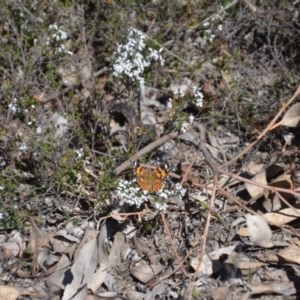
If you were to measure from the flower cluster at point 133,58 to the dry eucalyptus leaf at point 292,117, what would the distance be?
2.86 feet

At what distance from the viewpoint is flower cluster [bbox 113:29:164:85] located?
3.76m

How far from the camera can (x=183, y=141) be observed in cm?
409

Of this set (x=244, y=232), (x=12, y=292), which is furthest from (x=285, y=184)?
(x=12, y=292)

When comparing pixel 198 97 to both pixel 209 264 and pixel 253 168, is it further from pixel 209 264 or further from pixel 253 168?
pixel 209 264

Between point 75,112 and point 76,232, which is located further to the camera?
point 75,112

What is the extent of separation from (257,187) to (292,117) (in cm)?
55

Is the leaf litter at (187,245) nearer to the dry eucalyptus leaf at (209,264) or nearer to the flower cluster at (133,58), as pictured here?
the dry eucalyptus leaf at (209,264)

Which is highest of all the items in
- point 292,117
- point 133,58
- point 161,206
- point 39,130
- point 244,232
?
point 133,58

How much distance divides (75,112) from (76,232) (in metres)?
0.85

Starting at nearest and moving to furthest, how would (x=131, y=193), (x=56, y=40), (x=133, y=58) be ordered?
1. (x=131, y=193)
2. (x=133, y=58)
3. (x=56, y=40)

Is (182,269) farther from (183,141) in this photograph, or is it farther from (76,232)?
(183,141)

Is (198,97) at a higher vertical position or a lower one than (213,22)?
lower

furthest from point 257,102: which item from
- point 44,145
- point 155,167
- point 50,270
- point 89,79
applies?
point 50,270

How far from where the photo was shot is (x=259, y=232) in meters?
3.33
